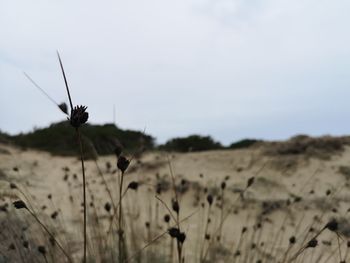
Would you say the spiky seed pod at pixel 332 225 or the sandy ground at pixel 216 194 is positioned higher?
the spiky seed pod at pixel 332 225

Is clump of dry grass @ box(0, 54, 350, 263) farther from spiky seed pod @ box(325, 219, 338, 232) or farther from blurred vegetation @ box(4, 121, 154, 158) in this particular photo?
blurred vegetation @ box(4, 121, 154, 158)

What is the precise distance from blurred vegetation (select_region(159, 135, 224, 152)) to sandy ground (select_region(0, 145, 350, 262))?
154 inches

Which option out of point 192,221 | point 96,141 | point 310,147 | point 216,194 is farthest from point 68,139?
point 192,221

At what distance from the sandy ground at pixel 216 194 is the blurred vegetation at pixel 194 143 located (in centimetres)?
391

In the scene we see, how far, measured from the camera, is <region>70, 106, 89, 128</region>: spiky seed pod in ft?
4.50

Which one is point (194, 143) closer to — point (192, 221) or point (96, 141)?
point (96, 141)

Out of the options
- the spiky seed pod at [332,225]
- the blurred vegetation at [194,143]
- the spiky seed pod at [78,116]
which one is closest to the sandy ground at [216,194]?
the spiky seed pod at [332,225]

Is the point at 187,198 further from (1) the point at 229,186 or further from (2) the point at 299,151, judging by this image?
(2) the point at 299,151

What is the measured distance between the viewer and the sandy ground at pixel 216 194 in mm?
6469

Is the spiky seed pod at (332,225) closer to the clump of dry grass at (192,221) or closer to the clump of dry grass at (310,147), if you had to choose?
the clump of dry grass at (192,221)

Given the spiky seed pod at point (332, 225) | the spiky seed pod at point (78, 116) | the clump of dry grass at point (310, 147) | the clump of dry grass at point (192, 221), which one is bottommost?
the clump of dry grass at point (192, 221)

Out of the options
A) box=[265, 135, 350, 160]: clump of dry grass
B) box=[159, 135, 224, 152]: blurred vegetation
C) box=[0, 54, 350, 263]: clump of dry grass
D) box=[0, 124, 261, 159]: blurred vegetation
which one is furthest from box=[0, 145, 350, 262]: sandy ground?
box=[159, 135, 224, 152]: blurred vegetation

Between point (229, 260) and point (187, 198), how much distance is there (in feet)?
10.3

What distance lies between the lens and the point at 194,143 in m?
16.3
